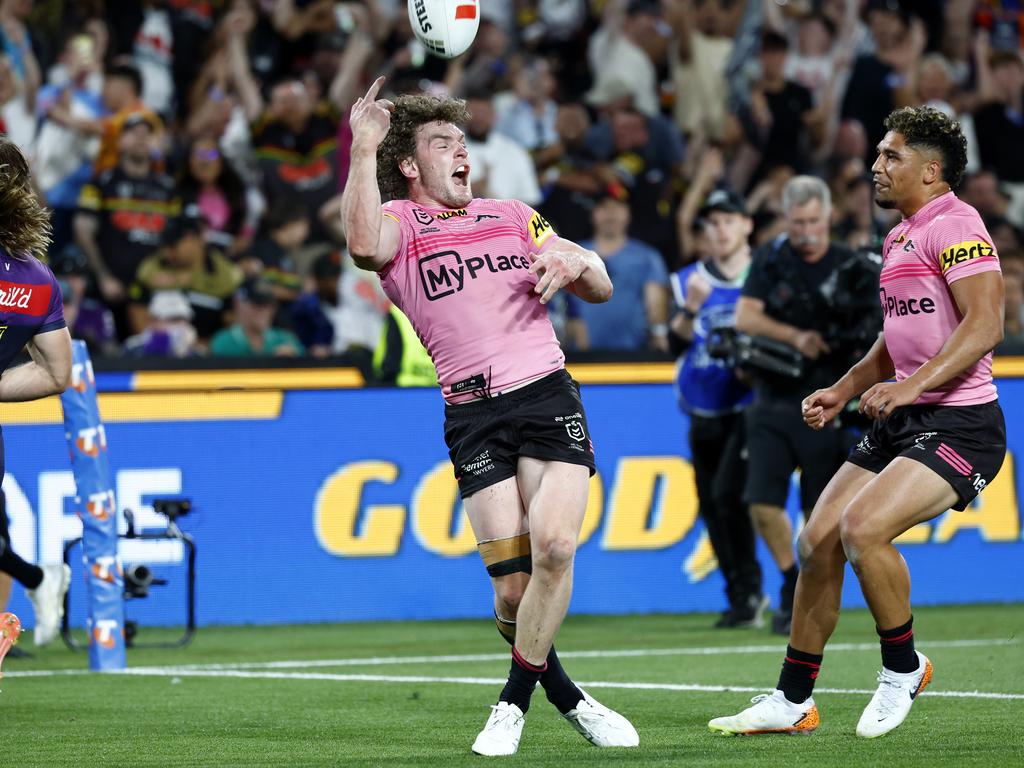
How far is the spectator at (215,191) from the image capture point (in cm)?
1591

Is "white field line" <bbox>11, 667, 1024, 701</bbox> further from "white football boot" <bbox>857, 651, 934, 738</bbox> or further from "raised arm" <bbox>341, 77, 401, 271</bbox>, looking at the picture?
"raised arm" <bbox>341, 77, 401, 271</bbox>

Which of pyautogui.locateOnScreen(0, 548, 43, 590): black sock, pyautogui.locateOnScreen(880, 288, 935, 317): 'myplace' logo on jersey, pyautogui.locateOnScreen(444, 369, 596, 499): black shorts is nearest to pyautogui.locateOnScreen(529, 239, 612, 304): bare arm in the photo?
pyautogui.locateOnScreen(444, 369, 596, 499): black shorts

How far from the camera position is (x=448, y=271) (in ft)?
21.4

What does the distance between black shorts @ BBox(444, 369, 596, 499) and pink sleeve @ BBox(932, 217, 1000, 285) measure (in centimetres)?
151

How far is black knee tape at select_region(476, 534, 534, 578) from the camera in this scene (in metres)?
6.43

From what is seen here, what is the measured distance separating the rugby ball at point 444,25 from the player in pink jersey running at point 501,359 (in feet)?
2.18

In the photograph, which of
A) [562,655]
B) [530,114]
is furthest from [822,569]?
[530,114]

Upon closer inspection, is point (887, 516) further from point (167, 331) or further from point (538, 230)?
point (167, 331)

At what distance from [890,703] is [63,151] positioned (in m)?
11.1

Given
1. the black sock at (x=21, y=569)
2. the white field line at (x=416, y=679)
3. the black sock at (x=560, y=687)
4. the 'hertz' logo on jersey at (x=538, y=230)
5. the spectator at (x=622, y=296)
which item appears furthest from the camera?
the spectator at (x=622, y=296)

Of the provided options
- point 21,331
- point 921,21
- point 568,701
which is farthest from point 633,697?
point 921,21

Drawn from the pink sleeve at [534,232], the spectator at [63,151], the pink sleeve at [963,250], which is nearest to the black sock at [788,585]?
the pink sleeve at [963,250]

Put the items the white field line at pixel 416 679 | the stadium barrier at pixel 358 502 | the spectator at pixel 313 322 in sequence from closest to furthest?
1. the white field line at pixel 416 679
2. the stadium barrier at pixel 358 502
3. the spectator at pixel 313 322

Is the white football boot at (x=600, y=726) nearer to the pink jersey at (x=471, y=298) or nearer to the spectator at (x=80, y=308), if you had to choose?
the pink jersey at (x=471, y=298)
